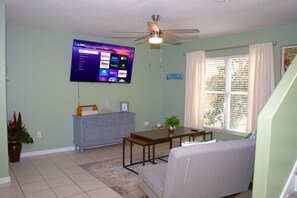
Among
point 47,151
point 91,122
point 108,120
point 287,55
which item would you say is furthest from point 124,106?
point 287,55

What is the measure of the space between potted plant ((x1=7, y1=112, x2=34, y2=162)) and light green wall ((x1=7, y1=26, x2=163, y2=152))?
37cm

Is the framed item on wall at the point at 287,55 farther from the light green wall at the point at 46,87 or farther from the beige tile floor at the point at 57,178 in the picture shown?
the light green wall at the point at 46,87

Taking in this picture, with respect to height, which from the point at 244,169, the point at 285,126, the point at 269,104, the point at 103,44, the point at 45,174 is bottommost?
the point at 45,174

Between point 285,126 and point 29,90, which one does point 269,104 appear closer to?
point 285,126

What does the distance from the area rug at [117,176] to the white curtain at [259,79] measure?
2.51m

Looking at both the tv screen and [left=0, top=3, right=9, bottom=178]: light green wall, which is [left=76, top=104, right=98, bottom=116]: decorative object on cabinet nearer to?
the tv screen

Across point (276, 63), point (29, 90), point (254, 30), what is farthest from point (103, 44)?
point (276, 63)

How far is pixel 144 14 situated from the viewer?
372 centimetres

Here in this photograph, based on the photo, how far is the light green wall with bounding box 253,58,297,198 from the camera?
1.86m

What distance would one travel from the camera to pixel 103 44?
5.32 meters

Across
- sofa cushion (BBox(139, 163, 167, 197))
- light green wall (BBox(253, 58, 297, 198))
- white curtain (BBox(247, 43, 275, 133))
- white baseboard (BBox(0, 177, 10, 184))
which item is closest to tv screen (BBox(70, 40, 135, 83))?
white baseboard (BBox(0, 177, 10, 184))

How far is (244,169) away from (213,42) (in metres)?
3.48

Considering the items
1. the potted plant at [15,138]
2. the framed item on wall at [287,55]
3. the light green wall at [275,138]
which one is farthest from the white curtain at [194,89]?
the potted plant at [15,138]

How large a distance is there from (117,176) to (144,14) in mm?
2596
